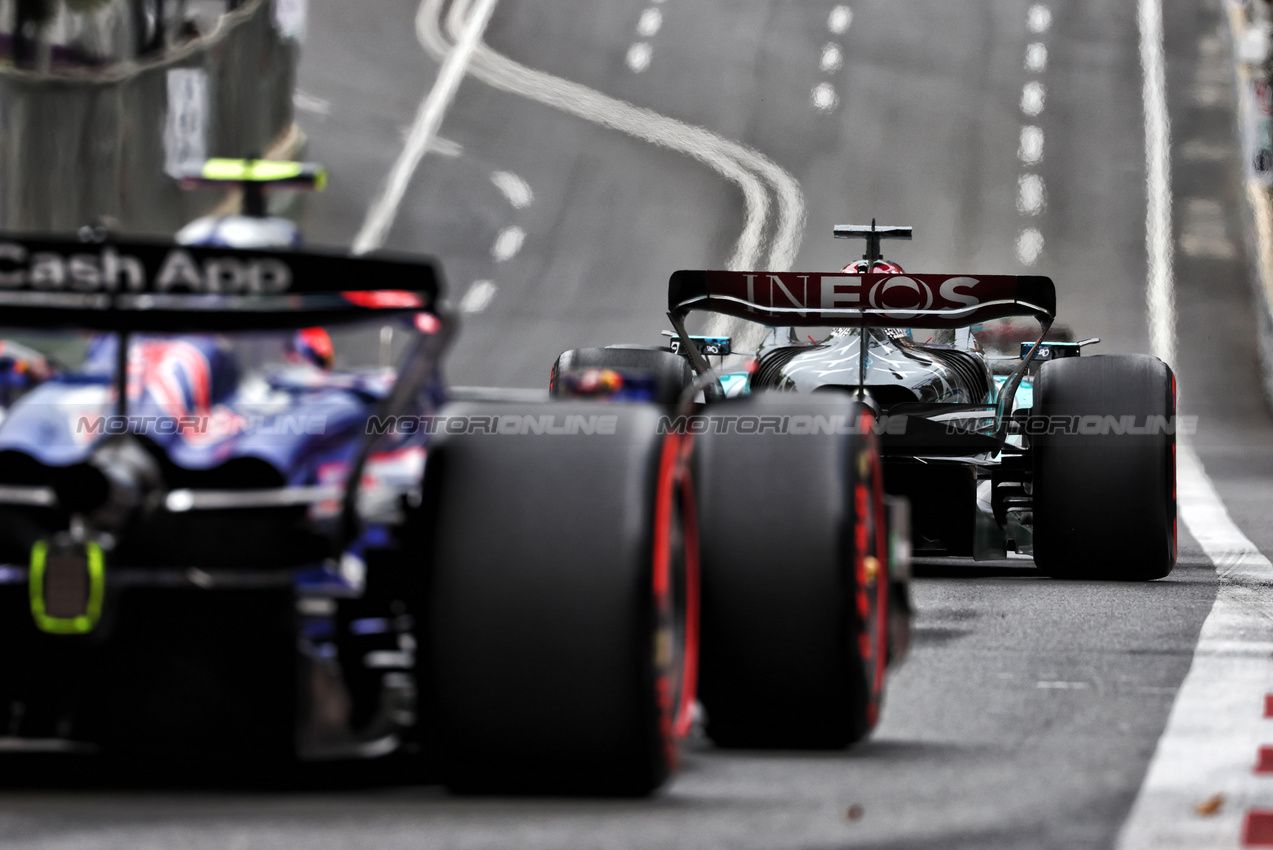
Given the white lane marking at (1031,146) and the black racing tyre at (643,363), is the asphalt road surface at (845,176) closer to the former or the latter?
the white lane marking at (1031,146)

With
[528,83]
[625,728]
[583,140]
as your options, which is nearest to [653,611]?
[625,728]

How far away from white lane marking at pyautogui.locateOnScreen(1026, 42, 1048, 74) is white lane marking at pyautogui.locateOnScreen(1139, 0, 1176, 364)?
1716mm

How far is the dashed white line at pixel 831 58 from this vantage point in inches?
1597

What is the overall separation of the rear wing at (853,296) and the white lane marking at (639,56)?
3009cm

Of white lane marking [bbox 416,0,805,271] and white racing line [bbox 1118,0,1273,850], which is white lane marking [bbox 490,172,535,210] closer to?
white lane marking [bbox 416,0,805,271]

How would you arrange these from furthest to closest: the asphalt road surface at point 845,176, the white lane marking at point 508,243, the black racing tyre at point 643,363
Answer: the white lane marking at point 508,243 → the asphalt road surface at point 845,176 → the black racing tyre at point 643,363

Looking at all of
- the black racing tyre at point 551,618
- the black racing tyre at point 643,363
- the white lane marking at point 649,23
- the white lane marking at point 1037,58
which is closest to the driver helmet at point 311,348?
the black racing tyre at point 551,618

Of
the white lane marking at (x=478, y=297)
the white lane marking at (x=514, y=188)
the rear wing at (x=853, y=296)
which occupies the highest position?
the white lane marking at (x=514, y=188)

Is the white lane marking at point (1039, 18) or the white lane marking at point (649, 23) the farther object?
the white lane marking at point (1039, 18)

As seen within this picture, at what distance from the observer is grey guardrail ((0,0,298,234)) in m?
24.2

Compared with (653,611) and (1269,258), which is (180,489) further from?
(1269,258)

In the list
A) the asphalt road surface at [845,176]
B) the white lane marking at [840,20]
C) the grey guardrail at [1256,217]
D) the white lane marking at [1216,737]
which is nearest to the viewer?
the white lane marking at [1216,737]

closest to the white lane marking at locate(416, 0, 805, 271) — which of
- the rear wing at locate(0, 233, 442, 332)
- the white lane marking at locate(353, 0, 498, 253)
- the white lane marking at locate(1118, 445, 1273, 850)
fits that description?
the white lane marking at locate(353, 0, 498, 253)

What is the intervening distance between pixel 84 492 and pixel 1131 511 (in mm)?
6899
